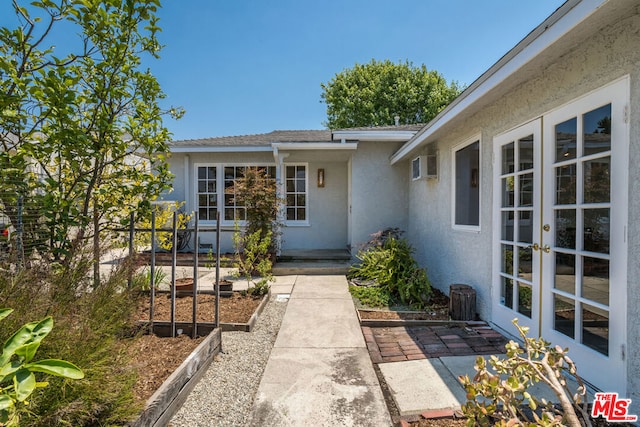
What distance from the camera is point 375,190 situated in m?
7.53

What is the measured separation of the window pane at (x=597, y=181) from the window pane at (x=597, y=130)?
9cm

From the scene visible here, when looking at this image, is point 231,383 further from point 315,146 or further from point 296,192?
point 296,192

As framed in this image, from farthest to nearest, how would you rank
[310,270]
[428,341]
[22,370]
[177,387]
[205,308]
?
[310,270] → [205,308] → [428,341] → [177,387] → [22,370]

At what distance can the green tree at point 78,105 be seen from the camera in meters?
2.40

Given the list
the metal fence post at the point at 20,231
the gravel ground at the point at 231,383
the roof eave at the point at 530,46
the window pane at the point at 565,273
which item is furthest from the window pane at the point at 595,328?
the metal fence post at the point at 20,231

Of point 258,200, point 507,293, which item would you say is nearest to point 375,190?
point 258,200

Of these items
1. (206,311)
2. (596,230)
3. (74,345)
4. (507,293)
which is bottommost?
(206,311)

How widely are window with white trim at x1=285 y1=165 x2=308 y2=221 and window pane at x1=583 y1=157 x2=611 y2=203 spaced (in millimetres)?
6730

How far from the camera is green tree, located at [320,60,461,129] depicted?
2139 centimetres

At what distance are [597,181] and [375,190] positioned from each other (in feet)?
16.9

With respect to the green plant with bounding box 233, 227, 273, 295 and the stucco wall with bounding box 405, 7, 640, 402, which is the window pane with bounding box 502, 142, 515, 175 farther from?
the green plant with bounding box 233, 227, 273, 295

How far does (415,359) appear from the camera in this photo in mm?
3104

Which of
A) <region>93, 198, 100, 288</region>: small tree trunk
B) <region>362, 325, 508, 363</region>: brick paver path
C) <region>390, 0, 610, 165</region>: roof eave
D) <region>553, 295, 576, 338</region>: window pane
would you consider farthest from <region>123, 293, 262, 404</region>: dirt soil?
<region>390, 0, 610, 165</region>: roof eave

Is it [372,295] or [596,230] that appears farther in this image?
[372,295]
